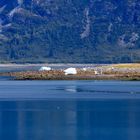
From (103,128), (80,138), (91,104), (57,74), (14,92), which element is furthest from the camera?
(57,74)

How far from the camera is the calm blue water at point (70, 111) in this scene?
2960 inches

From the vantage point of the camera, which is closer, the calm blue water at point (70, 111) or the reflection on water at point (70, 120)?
the reflection on water at point (70, 120)

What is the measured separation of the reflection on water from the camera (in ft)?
243

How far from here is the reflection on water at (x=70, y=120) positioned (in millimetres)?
74188

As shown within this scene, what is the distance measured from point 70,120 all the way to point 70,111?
895 centimetres

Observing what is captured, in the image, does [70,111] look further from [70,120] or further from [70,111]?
[70,120]

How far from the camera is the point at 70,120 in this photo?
8475 centimetres

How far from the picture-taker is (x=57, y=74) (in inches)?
6688

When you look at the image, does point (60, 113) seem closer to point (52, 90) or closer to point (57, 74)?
point (52, 90)

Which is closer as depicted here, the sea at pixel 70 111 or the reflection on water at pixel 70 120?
the reflection on water at pixel 70 120

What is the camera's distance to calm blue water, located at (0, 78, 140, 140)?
75188 mm

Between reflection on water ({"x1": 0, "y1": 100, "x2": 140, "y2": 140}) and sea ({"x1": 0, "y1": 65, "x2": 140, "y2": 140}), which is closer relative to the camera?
reflection on water ({"x1": 0, "y1": 100, "x2": 140, "y2": 140})

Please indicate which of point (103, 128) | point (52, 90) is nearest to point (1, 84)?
point (52, 90)

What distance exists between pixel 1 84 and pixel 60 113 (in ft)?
190
